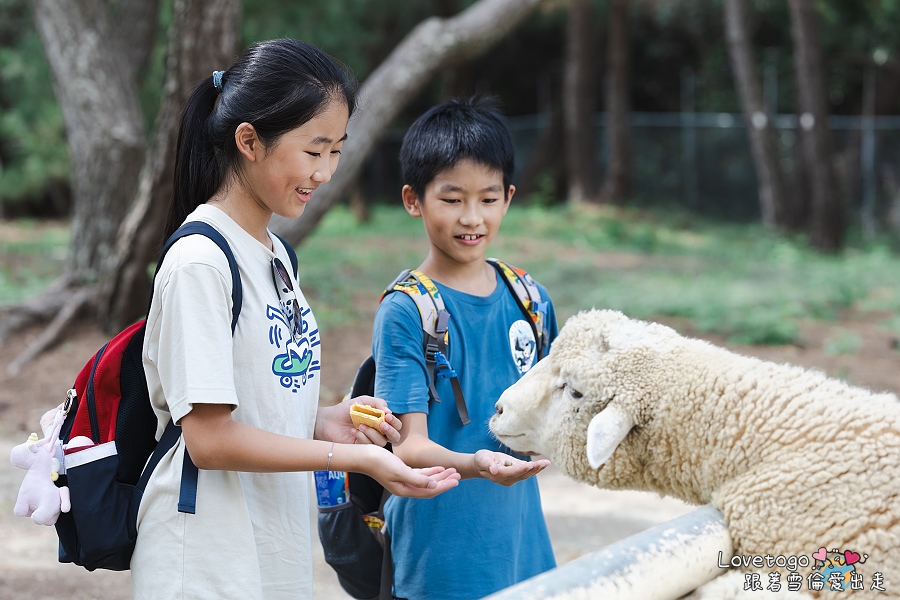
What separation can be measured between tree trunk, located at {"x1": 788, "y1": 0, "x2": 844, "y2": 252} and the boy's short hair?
11.2m

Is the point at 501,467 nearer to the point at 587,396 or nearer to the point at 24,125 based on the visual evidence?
the point at 587,396

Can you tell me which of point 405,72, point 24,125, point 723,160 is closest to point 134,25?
point 405,72

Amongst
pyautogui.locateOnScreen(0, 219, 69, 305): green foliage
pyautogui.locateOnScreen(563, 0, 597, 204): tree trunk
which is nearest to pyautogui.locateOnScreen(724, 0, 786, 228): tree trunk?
pyautogui.locateOnScreen(563, 0, 597, 204): tree trunk

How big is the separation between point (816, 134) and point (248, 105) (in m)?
12.2

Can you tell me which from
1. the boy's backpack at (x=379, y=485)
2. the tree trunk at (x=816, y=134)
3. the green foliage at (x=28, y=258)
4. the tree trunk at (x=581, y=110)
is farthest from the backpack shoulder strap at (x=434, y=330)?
the tree trunk at (x=581, y=110)

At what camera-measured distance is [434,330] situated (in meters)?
2.49

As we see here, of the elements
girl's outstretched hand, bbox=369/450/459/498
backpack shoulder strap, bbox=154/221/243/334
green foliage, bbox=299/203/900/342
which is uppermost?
backpack shoulder strap, bbox=154/221/243/334

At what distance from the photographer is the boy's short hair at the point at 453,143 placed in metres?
2.71

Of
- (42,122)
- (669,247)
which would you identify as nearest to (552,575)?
(669,247)

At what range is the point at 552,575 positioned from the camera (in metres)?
1.66

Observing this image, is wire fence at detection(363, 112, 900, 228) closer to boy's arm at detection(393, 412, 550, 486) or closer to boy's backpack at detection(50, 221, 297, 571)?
boy's arm at detection(393, 412, 550, 486)

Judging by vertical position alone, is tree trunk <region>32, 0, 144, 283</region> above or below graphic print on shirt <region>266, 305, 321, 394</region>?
above

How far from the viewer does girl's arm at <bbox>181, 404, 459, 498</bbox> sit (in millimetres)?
1851

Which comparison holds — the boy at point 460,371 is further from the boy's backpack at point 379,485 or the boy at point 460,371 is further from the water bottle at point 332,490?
the water bottle at point 332,490
